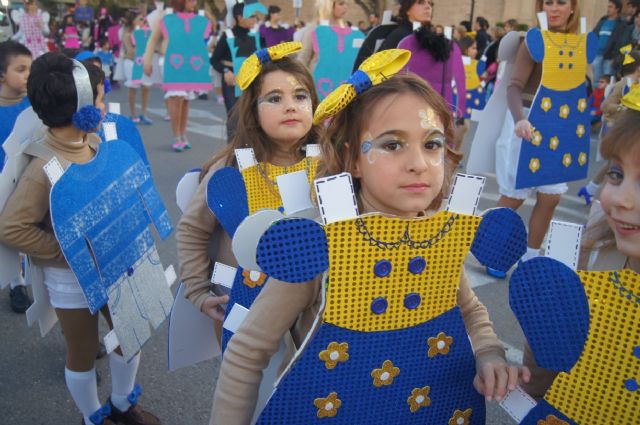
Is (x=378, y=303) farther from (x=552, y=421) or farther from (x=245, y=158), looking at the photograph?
(x=245, y=158)

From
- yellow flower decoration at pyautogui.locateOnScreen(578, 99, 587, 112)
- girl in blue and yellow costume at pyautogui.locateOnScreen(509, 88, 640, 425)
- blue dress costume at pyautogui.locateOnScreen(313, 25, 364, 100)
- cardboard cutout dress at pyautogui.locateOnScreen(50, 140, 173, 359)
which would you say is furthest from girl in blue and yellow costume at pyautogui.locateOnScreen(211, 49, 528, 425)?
blue dress costume at pyautogui.locateOnScreen(313, 25, 364, 100)

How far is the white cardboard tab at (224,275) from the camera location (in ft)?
6.45

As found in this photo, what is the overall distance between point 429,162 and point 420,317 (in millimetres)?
336

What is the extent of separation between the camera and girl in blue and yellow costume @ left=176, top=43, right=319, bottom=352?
6.73 ft

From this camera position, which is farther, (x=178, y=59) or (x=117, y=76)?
(x=117, y=76)

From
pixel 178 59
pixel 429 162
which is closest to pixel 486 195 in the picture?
pixel 178 59

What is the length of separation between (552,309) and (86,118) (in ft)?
5.90

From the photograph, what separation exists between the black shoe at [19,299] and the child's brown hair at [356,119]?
281 centimetres

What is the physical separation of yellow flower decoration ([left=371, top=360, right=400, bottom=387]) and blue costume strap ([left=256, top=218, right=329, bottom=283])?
27 cm

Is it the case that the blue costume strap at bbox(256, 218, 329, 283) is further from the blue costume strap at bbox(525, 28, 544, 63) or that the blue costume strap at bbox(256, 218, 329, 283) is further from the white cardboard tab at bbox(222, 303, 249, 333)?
the blue costume strap at bbox(525, 28, 544, 63)

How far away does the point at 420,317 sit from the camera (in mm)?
1335

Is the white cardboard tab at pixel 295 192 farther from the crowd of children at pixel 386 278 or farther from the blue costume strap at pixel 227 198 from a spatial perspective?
the blue costume strap at pixel 227 198

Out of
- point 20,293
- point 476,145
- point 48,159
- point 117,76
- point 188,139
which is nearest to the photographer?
point 48,159

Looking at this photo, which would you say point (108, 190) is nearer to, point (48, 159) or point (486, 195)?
point (48, 159)
